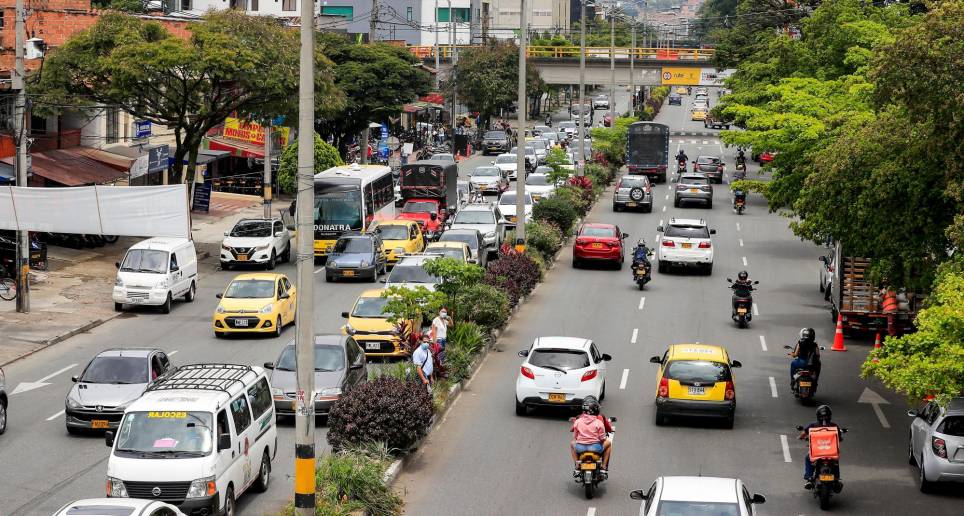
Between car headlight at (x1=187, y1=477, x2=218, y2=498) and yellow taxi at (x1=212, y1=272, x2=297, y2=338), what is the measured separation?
1585cm

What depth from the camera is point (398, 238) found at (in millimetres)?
45594

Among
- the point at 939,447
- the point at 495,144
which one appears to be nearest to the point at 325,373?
the point at 939,447

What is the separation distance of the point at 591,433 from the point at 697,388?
16.5 ft

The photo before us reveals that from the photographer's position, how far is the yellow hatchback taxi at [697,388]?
24688mm

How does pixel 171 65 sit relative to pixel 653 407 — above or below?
above

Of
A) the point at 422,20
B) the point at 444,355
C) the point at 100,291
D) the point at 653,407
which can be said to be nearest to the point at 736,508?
the point at 653,407

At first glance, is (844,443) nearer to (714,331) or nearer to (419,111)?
(714,331)

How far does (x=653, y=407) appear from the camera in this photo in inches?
1066

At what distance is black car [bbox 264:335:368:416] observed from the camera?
81.4 feet

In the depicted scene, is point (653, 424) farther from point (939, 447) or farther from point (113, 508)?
point (113, 508)

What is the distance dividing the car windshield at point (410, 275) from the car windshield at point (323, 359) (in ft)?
32.0

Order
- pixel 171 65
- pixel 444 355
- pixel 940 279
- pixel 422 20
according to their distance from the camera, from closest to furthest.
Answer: pixel 940 279
pixel 444 355
pixel 171 65
pixel 422 20

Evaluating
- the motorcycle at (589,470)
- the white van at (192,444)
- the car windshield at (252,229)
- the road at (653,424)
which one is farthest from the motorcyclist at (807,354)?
the car windshield at (252,229)

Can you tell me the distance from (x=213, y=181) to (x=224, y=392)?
48745mm
